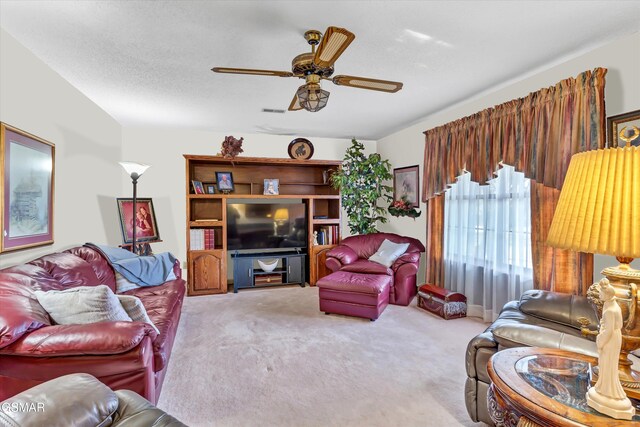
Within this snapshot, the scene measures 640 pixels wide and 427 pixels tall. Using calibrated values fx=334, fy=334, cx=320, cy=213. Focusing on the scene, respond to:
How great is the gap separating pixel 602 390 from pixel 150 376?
2091 mm

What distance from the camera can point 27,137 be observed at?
2.62 metres

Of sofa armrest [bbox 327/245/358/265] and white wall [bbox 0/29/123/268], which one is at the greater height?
white wall [bbox 0/29/123/268]

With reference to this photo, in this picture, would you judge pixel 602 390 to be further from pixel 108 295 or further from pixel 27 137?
pixel 27 137

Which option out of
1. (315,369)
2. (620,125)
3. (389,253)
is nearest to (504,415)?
(315,369)

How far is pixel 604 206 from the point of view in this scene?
43.1 inches

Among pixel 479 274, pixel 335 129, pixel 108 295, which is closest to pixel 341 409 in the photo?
pixel 108 295

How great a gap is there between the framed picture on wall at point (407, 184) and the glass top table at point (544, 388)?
3.65m

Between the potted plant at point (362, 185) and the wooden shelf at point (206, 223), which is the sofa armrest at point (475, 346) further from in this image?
the wooden shelf at point (206, 223)

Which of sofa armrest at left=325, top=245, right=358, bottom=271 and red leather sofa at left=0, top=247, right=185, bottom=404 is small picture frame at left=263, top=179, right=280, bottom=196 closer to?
sofa armrest at left=325, top=245, right=358, bottom=271

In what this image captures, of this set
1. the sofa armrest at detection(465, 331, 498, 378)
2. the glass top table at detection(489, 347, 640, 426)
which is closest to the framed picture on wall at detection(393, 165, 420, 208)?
the sofa armrest at detection(465, 331, 498, 378)

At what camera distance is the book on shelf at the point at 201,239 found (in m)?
4.98

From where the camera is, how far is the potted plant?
5.54m

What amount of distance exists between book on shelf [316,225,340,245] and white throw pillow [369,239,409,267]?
0.94 m

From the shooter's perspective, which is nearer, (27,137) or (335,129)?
(27,137)
